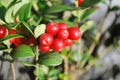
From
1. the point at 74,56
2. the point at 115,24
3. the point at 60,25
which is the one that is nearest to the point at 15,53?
the point at 60,25

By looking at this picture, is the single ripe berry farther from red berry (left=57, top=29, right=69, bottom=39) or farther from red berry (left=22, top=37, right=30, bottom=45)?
red berry (left=57, top=29, right=69, bottom=39)

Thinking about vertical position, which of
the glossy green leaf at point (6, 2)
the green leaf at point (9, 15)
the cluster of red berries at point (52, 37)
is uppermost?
the glossy green leaf at point (6, 2)

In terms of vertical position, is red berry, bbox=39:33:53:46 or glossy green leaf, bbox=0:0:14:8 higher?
glossy green leaf, bbox=0:0:14:8

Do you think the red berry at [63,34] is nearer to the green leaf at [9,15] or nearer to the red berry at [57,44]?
the red berry at [57,44]

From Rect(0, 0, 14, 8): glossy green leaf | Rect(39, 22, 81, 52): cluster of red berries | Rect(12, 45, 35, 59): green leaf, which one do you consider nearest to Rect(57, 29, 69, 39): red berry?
Rect(39, 22, 81, 52): cluster of red berries

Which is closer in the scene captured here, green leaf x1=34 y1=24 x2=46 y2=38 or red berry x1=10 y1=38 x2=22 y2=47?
green leaf x1=34 y1=24 x2=46 y2=38

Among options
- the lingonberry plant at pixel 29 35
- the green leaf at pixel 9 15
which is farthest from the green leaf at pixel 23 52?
the green leaf at pixel 9 15

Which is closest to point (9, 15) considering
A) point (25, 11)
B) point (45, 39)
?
point (25, 11)
